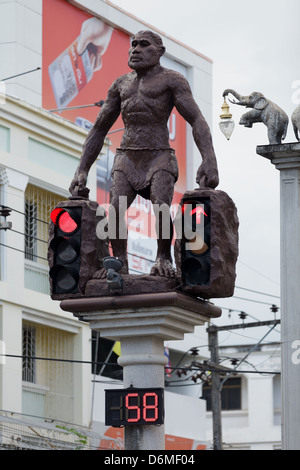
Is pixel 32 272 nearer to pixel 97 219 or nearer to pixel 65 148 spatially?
pixel 65 148

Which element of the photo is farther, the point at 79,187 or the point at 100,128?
the point at 100,128

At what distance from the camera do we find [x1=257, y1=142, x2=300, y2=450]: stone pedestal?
16.7m

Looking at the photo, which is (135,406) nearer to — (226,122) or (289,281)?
(289,281)

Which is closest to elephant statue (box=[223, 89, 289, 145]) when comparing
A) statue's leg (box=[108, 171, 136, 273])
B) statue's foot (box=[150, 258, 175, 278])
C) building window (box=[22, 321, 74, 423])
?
statue's leg (box=[108, 171, 136, 273])

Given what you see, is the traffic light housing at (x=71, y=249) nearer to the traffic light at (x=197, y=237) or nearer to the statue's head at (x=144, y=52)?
the traffic light at (x=197, y=237)

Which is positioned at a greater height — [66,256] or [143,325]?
[66,256]

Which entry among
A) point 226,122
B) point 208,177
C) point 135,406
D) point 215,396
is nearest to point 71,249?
point 208,177

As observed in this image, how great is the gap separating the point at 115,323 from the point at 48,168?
70.7ft

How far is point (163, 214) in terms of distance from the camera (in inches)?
500

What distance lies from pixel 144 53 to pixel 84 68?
2731 centimetres

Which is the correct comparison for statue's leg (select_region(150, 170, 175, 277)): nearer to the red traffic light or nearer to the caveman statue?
the caveman statue

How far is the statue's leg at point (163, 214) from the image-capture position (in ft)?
41.7

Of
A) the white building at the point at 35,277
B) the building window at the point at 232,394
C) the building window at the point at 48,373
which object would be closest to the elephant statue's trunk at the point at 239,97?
the white building at the point at 35,277
